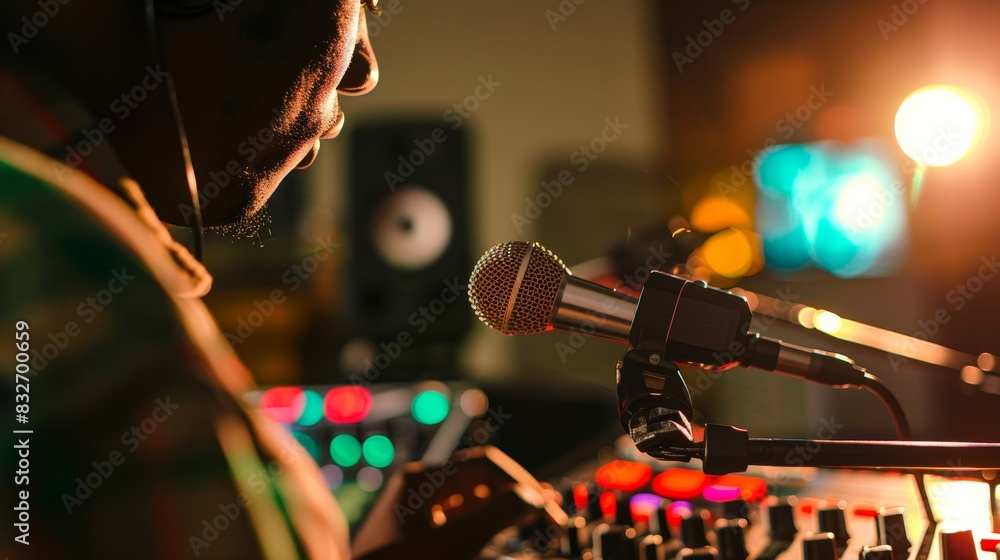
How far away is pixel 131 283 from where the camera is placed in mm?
625

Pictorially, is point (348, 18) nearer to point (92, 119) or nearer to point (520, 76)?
point (92, 119)

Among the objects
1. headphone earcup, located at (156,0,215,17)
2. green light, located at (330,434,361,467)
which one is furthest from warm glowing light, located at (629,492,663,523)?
green light, located at (330,434,361,467)

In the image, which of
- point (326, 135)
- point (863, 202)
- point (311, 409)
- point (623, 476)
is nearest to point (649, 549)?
point (623, 476)

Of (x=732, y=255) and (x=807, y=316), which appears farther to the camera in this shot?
(x=732, y=255)

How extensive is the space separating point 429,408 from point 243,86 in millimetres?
1465

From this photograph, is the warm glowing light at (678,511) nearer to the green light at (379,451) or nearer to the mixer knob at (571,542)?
the mixer knob at (571,542)

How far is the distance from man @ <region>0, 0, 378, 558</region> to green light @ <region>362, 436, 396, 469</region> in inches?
49.8

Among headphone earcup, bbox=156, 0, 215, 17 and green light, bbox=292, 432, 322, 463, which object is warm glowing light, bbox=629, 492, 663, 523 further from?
green light, bbox=292, 432, 322, 463

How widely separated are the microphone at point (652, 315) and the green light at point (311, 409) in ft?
5.20

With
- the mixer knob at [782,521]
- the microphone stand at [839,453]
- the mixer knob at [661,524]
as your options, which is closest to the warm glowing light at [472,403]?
the mixer knob at [661,524]

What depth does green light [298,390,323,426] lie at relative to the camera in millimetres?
2240

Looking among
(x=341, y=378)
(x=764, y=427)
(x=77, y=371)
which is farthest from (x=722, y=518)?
(x=341, y=378)

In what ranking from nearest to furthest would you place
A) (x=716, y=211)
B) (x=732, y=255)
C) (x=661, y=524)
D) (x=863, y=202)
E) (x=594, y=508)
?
(x=661, y=524)
(x=594, y=508)
(x=863, y=202)
(x=732, y=255)
(x=716, y=211)

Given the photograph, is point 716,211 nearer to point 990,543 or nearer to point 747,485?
point 747,485
